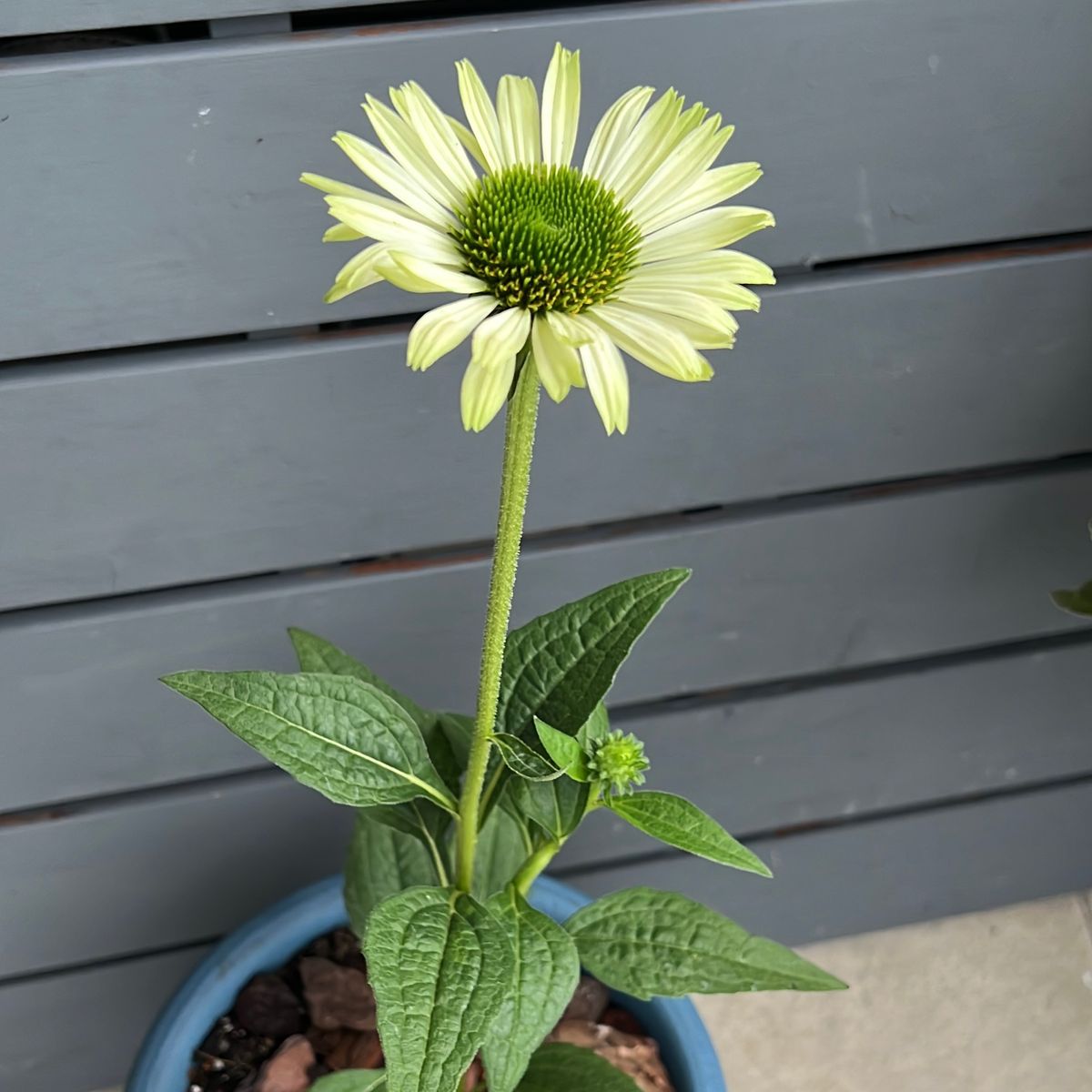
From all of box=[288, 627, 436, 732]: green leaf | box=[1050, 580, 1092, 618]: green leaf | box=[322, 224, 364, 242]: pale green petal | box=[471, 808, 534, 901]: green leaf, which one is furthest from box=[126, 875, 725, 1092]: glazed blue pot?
box=[322, 224, 364, 242]: pale green petal

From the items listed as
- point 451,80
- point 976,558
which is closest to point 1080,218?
point 976,558

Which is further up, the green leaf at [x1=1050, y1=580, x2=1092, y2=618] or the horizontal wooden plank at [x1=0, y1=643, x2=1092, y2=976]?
the green leaf at [x1=1050, y1=580, x2=1092, y2=618]

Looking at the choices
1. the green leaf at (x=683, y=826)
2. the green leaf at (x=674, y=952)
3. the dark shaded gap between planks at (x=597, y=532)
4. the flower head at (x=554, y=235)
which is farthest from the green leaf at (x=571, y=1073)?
the flower head at (x=554, y=235)

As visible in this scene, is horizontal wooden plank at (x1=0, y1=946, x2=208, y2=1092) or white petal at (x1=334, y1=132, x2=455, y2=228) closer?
white petal at (x1=334, y1=132, x2=455, y2=228)

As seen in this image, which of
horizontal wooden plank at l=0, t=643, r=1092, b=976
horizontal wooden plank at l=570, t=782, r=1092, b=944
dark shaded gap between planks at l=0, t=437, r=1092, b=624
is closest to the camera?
dark shaded gap between planks at l=0, t=437, r=1092, b=624

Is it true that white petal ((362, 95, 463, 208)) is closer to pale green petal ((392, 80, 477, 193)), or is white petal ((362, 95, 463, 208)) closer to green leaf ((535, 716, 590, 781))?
pale green petal ((392, 80, 477, 193))

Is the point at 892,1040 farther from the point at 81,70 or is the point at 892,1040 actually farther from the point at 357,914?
the point at 81,70
